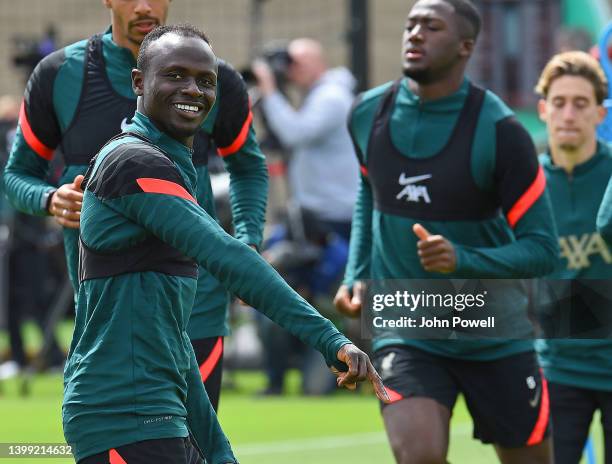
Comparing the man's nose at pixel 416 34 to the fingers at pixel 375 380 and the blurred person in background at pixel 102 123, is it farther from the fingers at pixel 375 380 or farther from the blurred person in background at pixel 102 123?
the fingers at pixel 375 380

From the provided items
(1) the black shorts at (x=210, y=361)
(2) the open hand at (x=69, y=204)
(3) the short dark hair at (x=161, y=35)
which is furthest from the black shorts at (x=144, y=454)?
(1) the black shorts at (x=210, y=361)

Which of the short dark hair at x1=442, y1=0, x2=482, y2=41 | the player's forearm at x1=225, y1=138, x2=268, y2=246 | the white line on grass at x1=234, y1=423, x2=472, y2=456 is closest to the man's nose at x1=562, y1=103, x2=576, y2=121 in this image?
the short dark hair at x1=442, y1=0, x2=482, y2=41

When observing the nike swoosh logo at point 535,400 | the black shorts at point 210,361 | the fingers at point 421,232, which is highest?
the fingers at point 421,232

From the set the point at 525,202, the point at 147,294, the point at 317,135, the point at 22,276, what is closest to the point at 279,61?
the point at 317,135

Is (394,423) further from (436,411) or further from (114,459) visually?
(114,459)

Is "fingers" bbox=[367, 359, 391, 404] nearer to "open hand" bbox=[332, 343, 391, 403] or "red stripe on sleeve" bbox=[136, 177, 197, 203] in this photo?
"open hand" bbox=[332, 343, 391, 403]

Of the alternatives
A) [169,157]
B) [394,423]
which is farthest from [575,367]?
[169,157]

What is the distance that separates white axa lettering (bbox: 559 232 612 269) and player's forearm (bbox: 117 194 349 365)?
9.62ft

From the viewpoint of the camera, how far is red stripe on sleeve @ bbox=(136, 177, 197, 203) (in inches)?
160

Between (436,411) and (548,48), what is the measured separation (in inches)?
598

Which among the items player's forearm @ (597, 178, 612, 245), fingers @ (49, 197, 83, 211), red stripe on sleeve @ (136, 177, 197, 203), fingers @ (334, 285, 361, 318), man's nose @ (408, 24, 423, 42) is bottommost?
fingers @ (334, 285, 361, 318)

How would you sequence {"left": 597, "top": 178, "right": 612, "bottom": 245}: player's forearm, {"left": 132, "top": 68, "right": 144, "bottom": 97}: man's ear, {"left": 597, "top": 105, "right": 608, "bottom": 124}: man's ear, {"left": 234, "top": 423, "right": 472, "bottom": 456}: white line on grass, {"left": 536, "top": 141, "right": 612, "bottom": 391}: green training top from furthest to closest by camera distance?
1. {"left": 234, "top": 423, "right": 472, "bottom": 456}: white line on grass
2. {"left": 597, "top": 105, "right": 608, "bottom": 124}: man's ear
3. {"left": 536, "top": 141, "right": 612, "bottom": 391}: green training top
4. {"left": 597, "top": 178, "right": 612, "bottom": 245}: player's forearm
5. {"left": 132, "top": 68, "right": 144, "bottom": 97}: man's ear

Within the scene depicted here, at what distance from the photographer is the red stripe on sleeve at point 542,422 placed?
20.2 feet

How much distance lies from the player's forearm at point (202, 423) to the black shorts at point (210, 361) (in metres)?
1.25
